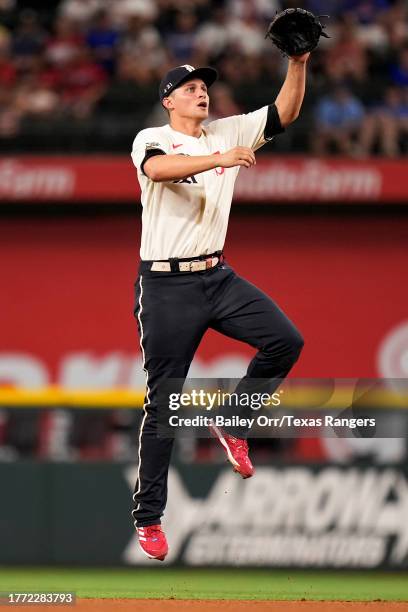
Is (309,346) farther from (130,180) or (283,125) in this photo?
(283,125)

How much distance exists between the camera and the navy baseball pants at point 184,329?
6.73 meters

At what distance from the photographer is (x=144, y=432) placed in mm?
6875

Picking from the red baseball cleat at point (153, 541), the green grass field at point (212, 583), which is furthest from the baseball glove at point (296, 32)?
the green grass field at point (212, 583)

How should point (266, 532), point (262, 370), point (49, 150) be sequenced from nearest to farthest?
point (262, 370)
point (266, 532)
point (49, 150)

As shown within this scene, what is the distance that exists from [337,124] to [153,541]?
6.32 m

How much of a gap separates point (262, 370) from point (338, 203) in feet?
20.2

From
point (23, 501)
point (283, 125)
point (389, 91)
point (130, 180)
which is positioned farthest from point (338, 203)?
point (283, 125)

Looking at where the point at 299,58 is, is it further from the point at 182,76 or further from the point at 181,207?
the point at 181,207

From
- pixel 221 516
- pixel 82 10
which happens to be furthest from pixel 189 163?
pixel 82 10

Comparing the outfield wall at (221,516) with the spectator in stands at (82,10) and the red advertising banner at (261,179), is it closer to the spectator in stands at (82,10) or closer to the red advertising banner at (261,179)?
the red advertising banner at (261,179)

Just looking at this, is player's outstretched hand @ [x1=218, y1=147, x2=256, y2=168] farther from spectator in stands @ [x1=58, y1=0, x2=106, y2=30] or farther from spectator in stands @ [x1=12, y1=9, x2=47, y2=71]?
spectator in stands @ [x1=58, y1=0, x2=106, y2=30]

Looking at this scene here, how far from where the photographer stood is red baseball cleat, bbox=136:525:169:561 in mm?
6863

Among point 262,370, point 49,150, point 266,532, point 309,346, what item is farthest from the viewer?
point 309,346

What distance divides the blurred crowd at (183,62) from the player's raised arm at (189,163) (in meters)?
5.59
